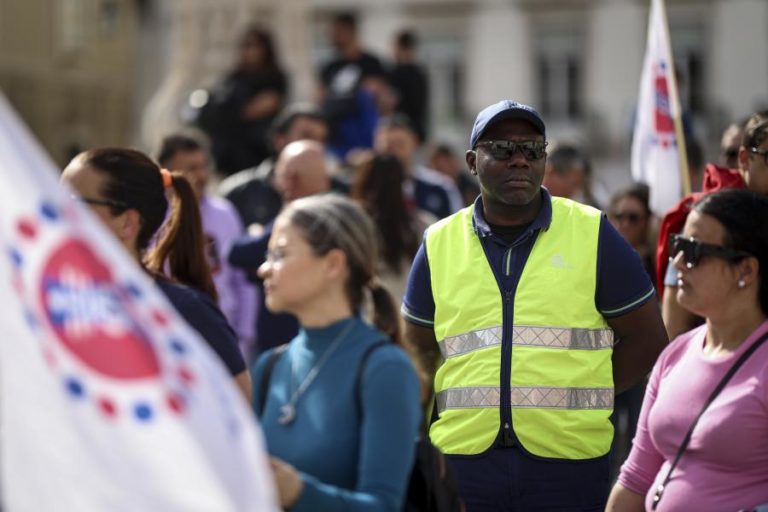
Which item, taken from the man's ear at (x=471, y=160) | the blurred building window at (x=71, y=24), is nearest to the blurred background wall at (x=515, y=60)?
the blurred building window at (x=71, y=24)

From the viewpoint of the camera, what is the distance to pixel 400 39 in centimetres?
1466

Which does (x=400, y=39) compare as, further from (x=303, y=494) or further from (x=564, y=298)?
(x=303, y=494)

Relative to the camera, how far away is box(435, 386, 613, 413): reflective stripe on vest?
5254 mm

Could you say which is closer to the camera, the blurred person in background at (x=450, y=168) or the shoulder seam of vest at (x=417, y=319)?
the shoulder seam of vest at (x=417, y=319)

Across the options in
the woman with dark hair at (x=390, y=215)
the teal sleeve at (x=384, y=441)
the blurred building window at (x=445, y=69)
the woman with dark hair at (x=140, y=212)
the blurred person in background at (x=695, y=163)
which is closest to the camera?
the teal sleeve at (x=384, y=441)

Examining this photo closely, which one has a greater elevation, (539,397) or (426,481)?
(426,481)

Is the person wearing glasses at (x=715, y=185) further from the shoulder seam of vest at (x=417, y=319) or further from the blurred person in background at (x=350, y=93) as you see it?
the blurred person in background at (x=350, y=93)

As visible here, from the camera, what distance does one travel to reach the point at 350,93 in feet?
44.5

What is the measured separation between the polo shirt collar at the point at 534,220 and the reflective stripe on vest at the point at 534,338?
33 cm

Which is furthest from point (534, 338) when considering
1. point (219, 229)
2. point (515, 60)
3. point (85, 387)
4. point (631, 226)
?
point (515, 60)

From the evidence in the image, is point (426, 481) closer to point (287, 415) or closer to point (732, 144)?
point (287, 415)

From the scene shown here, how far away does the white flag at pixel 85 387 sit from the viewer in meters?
2.98

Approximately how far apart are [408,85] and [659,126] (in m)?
6.32

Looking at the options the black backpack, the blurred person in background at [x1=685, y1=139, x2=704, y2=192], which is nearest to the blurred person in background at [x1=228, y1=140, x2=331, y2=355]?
the blurred person in background at [x1=685, y1=139, x2=704, y2=192]
